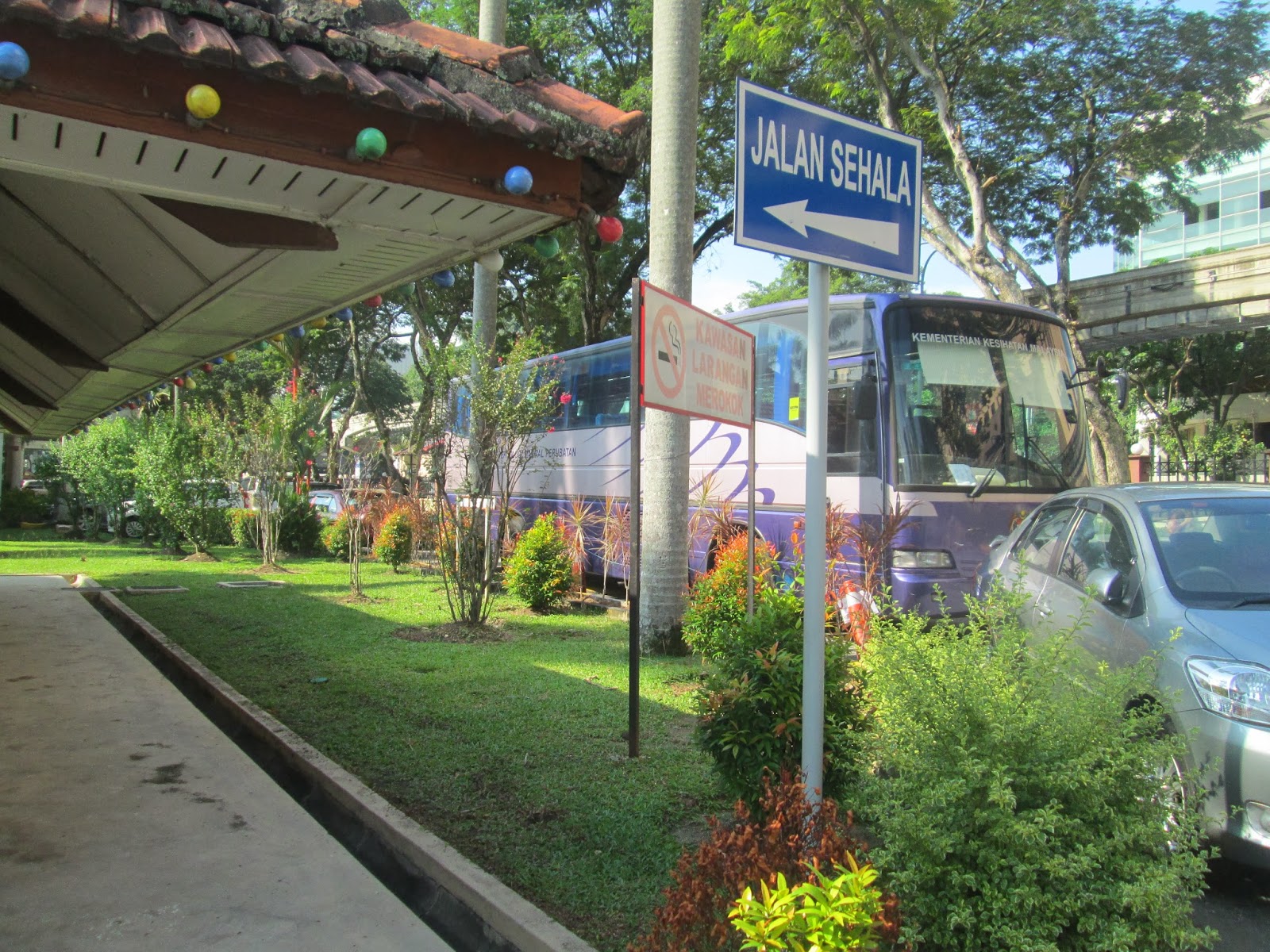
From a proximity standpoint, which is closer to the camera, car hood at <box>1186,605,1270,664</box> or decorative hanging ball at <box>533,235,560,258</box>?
decorative hanging ball at <box>533,235,560,258</box>

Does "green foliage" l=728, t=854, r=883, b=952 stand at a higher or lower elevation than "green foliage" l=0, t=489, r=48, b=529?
lower

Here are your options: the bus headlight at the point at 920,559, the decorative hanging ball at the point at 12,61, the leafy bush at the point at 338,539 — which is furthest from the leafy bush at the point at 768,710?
the leafy bush at the point at 338,539

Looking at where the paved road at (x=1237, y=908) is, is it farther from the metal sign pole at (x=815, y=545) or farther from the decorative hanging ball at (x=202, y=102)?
the decorative hanging ball at (x=202, y=102)

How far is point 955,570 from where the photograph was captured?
30.0 ft

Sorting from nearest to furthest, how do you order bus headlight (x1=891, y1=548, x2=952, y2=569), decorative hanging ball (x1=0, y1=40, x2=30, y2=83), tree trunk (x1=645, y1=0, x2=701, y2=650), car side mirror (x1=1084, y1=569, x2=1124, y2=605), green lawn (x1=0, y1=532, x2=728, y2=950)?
decorative hanging ball (x1=0, y1=40, x2=30, y2=83), green lawn (x1=0, y1=532, x2=728, y2=950), car side mirror (x1=1084, y1=569, x2=1124, y2=605), tree trunk (x1=645, y1=0, x2=701, y2=650), bus headlight (x1=891, y1=548, x2=952, y2=569)

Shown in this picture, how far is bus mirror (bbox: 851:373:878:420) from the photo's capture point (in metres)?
9.59

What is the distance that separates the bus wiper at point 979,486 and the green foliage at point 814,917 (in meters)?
7.29

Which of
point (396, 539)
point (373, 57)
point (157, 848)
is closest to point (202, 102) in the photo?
point (373, 57)

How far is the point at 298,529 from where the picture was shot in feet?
70.8

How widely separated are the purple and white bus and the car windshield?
3.70 meters

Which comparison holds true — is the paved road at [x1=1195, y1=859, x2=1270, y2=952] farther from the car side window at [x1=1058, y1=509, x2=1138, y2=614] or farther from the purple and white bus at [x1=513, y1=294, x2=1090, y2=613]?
the purple and white bus at [x1=513, y1=294, x2=1090, y2=613]

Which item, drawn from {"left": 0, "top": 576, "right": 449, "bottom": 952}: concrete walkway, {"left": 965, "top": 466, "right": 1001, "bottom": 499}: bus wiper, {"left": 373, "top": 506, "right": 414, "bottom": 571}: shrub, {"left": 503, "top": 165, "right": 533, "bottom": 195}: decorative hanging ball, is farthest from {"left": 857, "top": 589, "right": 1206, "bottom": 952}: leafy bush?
{"left": 373, "top": 506, "right": 414, "bottom": 571}: shrub

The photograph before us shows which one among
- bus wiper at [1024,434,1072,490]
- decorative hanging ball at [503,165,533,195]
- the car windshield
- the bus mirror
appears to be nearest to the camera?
decorative hanging ball at [503,165,533,195]

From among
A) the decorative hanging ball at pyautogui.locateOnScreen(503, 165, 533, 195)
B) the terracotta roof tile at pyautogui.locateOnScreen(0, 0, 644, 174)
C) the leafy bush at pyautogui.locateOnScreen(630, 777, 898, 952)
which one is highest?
the terracotta roof tile at pyautogui.locateOnScreen(0, 0, 644, 174)
